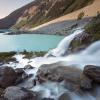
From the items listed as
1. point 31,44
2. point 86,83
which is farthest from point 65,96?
point 31,44

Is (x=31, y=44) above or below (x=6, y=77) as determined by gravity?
above

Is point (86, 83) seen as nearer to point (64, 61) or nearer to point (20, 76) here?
point (20, 76)

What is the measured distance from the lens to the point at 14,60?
26.5 metres

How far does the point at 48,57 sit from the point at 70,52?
2.11 metres

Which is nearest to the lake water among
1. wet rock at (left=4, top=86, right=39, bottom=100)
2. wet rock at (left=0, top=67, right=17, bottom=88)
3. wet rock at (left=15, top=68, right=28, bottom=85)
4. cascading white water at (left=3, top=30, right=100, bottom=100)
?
cascading white water at (left=3, top=30, right=100, bottom=100)

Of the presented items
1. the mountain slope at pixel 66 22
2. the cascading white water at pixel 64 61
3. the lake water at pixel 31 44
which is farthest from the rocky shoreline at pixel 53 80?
the mountain slope at pixel 66 22

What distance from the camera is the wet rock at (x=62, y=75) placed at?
16.6 metres

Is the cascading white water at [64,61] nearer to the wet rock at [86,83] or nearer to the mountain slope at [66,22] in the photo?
the wet rock at [86,83]

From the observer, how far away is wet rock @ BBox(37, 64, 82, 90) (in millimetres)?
16578

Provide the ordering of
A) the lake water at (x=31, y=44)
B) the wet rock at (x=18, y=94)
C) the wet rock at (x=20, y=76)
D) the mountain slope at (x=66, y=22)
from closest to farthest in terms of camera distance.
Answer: the wet rock at (x=18, y=94)
the wet rock at (x=20, y=76)
the lake water at (x=31, y=44)
the mountain slope at (x=66, y=22)

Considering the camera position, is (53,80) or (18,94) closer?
(18,94)

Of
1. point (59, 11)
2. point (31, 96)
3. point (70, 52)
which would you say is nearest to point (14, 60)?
point (70, 52)

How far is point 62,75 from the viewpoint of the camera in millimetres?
17391

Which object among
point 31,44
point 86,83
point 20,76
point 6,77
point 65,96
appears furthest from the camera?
point 31,44
